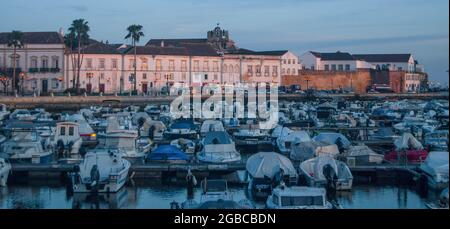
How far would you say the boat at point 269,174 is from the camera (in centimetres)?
1652

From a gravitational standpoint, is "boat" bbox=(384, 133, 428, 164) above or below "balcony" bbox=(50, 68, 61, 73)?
below

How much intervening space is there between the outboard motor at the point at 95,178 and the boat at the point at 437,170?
26.3ft

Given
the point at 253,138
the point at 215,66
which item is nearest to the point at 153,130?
the point at 253,138

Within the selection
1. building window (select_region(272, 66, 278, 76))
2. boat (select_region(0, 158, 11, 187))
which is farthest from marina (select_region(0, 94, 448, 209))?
building window (select_region(272, 66, 278, 76))

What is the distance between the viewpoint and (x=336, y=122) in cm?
3356

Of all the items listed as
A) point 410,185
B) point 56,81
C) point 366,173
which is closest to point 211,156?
point 366,173

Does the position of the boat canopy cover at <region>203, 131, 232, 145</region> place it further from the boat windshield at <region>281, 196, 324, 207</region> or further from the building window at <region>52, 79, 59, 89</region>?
the building window at <region>52, 79, 59, 89</region>

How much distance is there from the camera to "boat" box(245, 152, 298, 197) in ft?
54.2

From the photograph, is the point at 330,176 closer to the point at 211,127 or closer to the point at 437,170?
the point at 437,170

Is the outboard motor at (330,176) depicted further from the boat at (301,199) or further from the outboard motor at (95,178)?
the outboard motor at (95,178)

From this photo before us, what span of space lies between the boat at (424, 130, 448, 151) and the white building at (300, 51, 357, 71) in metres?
53.5

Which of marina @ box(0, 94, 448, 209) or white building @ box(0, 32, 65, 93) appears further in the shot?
white building @ box(0, 32, 65, 93)
